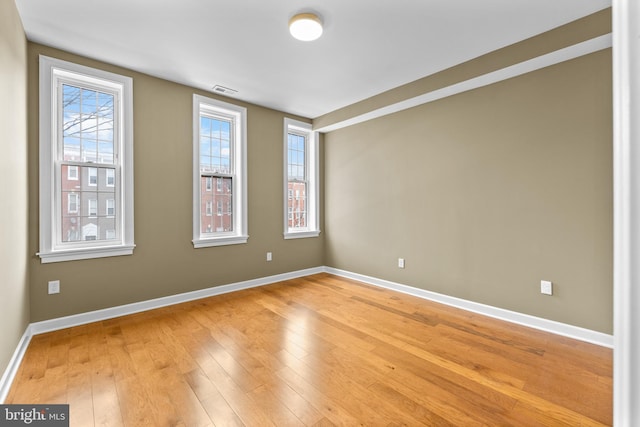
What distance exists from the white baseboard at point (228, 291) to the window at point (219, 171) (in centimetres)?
64

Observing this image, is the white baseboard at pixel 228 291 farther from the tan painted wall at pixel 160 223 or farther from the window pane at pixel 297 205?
the window pane at pixel 297 205

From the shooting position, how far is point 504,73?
116 inches

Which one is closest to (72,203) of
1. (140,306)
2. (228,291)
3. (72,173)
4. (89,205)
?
(89,205)

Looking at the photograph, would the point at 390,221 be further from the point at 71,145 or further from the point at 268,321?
the point at 71,145

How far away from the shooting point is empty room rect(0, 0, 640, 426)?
2.01m

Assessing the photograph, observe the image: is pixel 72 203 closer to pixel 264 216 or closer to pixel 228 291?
pixel 228 291

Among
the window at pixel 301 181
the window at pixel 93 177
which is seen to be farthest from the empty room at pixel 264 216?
the window at pixel 301 181

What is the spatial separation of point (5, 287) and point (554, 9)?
4409mm

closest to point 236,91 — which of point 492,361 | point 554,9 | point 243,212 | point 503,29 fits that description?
point 243,212

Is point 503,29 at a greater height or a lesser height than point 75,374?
greater

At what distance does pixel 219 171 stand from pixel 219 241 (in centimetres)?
94

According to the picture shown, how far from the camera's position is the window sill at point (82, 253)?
2.82m

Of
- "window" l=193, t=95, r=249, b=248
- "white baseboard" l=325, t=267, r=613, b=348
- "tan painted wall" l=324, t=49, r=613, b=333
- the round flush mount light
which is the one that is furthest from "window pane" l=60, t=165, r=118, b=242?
"white baseboard" l=325, t=267, r=613, b=348

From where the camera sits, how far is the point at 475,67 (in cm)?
304
